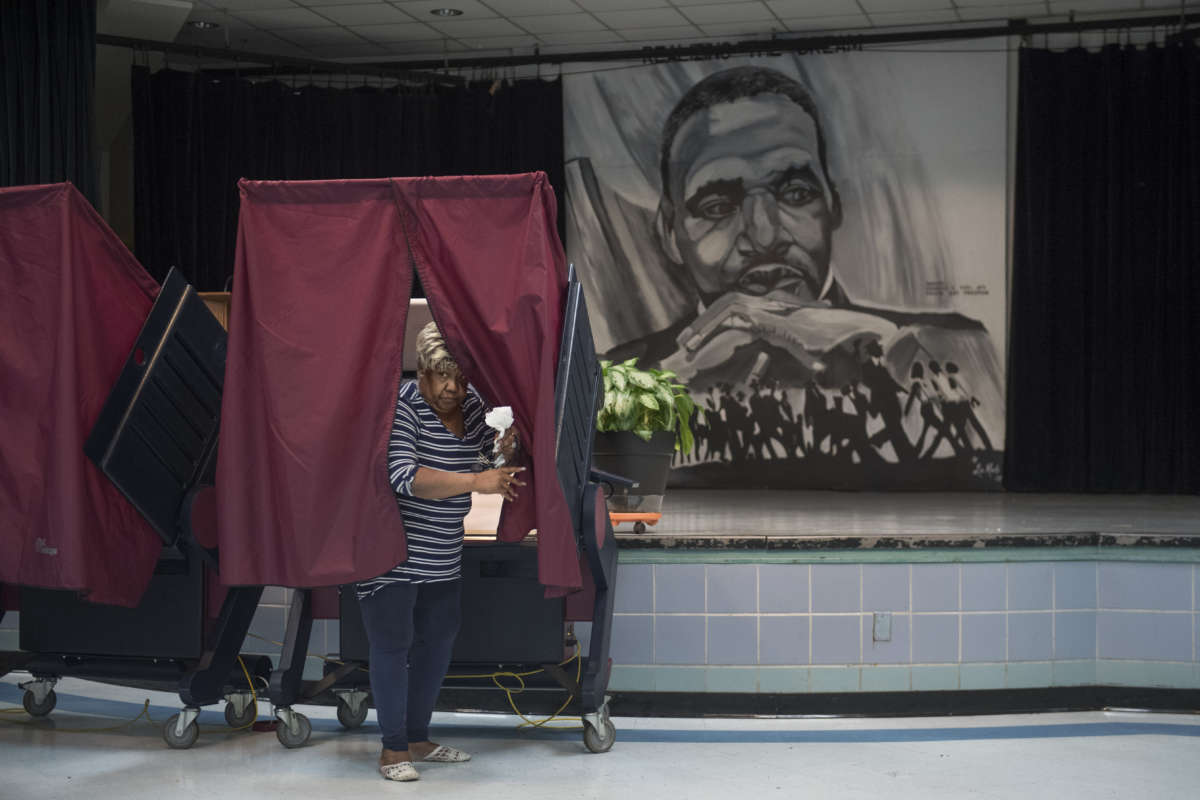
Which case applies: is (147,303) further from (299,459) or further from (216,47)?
(216,47)

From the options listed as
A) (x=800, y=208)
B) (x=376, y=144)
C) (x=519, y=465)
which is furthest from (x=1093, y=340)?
(x=519, y=465)

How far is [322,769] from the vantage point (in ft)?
10.9

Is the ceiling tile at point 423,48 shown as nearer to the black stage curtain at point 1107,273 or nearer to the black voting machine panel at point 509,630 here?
the black stage curtain at point 1107,273

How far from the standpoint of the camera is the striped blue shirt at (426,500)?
308 cm

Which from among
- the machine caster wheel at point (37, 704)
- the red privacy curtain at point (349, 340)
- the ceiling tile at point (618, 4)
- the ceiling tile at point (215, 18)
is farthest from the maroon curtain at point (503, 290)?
the ceiling tile at point (215, 18)

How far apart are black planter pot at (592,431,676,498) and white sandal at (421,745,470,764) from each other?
125cm

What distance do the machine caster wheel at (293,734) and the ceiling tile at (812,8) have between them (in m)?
5.67

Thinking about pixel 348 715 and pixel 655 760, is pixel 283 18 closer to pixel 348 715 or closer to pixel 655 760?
pixel 348 715

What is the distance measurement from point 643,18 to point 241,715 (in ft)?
18.6

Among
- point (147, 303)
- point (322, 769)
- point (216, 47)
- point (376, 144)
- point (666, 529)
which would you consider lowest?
point (322, 769)

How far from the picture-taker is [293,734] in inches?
139

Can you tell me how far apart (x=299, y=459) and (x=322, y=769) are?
3.00 feet

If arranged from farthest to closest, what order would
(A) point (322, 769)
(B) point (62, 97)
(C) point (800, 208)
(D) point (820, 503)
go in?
1. (C) point (800, 208)
2. (D) point (820, 503)
3. (B) point (62, 97)
4. (A) point (322, 769)
